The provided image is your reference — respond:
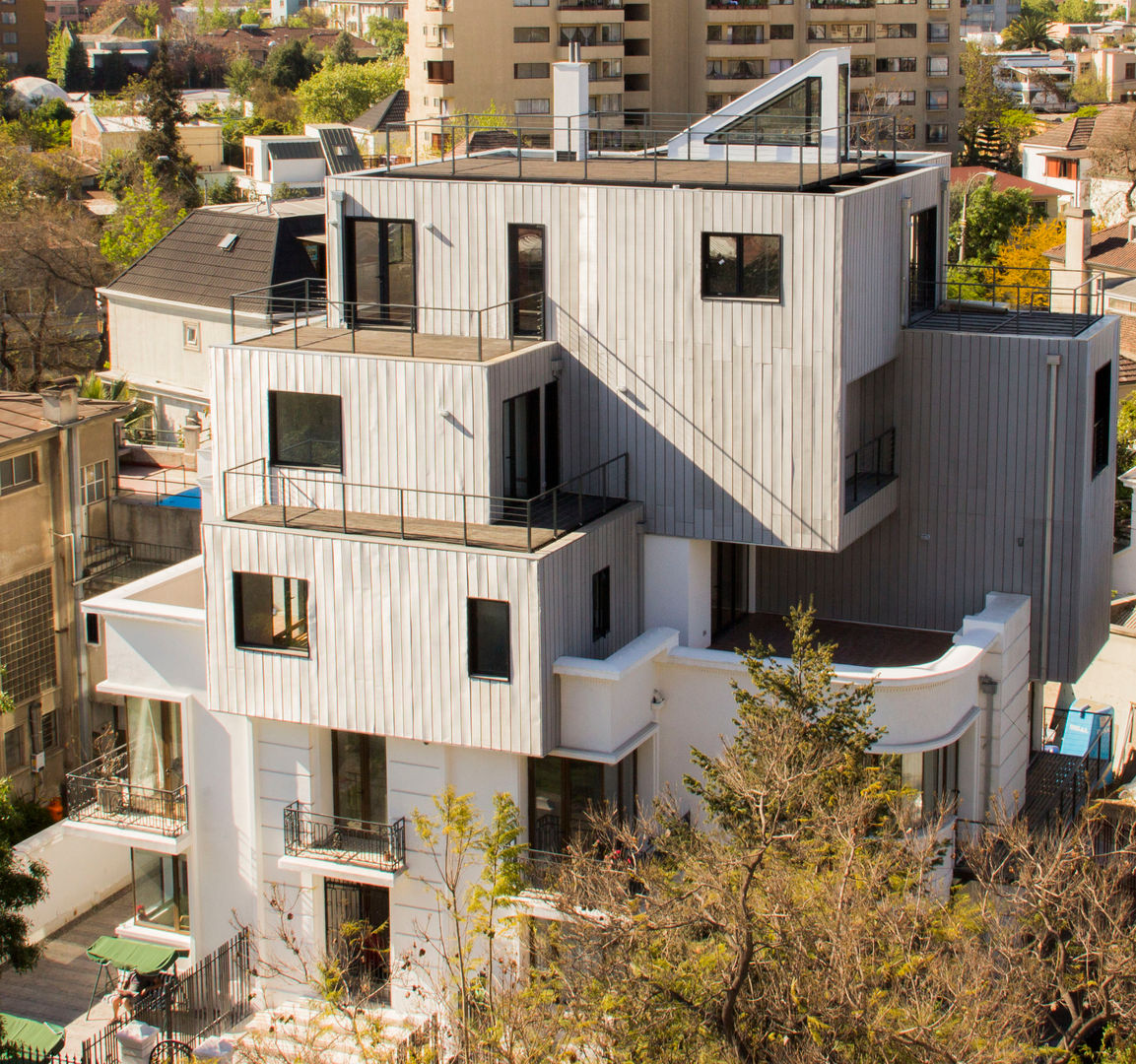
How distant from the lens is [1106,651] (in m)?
42.7

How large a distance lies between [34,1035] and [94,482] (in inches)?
581

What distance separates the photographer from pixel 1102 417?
29250 mm

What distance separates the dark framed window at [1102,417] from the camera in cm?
2892

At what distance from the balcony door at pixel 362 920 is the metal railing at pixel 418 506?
585 cm

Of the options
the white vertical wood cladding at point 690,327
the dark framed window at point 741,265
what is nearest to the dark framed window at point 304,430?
the white vertical wood cladding at point 690,327

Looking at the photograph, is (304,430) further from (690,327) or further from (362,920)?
(362,920)

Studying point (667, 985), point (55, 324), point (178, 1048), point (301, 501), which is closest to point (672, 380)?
point (301, 501)

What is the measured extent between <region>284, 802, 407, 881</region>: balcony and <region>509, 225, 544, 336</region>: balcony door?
8.14 metres

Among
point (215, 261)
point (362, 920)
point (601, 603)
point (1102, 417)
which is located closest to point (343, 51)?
point (215, 261)

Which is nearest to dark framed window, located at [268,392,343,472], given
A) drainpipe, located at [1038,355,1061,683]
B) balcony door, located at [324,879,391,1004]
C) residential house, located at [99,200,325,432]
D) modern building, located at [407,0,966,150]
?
balcony door, located at [324,879,391,1004]

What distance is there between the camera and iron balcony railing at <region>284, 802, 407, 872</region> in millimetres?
26250

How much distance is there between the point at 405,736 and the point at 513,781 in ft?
5.70

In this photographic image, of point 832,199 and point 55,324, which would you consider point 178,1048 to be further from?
point 55,324

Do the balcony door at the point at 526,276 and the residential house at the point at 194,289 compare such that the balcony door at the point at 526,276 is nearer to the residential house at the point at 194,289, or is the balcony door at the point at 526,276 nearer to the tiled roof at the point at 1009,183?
the residential house at the point at 194,289
